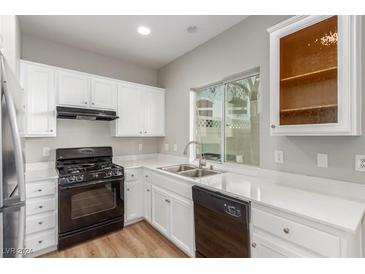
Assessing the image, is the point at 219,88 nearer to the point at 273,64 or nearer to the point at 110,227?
the point at 273,64

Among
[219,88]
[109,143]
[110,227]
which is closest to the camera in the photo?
[110,227]

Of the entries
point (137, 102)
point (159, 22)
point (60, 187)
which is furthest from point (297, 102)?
point (60, 187)

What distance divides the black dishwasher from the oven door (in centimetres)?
121

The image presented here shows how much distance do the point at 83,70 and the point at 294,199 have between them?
3.18 meters

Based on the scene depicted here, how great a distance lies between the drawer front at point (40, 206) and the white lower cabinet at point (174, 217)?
46.3 inches

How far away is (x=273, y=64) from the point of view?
160 cm

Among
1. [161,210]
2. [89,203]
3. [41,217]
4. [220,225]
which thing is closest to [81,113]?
[89,203]

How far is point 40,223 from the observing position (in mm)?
2016

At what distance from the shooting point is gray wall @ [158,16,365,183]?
142 cm

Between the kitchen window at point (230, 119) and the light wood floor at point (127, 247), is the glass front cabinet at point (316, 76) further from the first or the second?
the light wood floor at point (127, 247)

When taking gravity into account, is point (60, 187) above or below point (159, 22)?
below

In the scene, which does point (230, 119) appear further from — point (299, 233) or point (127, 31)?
point (127, 31)

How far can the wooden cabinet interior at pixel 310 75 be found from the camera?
4.28 feet

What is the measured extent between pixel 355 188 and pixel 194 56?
2434 mm
